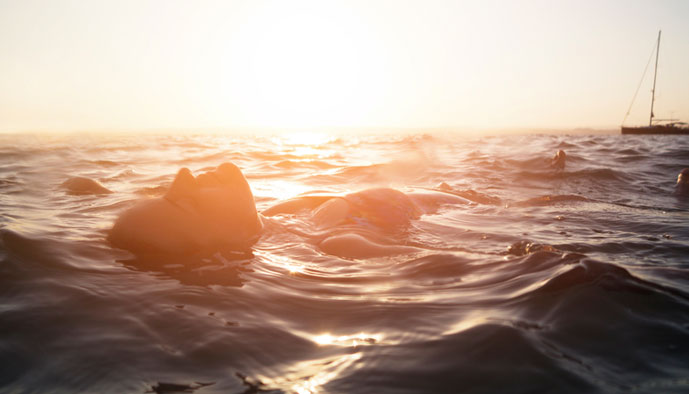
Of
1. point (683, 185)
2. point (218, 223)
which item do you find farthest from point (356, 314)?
point (683, 185)

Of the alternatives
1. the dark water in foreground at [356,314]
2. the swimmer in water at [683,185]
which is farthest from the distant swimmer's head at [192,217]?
the swimmer in water at [683,185]

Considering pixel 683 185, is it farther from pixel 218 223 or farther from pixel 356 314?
pixel 218 223

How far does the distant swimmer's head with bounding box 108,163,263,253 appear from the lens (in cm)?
290

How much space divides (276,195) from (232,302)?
436 centimetres

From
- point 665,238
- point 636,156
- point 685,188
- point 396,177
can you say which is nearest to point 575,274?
point 665,238

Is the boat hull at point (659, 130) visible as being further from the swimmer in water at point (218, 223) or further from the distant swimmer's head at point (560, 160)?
the swimmer in water at point (218, 223)

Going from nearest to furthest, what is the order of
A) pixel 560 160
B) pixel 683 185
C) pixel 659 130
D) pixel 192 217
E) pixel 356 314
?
pixel 356 314
pixel 192 217
pixel 683 185
pixel 560 160
pixel 659 130

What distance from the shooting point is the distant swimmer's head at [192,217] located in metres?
2.90

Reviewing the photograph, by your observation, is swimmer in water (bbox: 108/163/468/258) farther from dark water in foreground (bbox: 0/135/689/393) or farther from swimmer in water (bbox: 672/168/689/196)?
swimmer in water (bbox: 672/168/689/196)

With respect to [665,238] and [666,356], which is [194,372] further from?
[665,238]

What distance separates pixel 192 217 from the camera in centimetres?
307

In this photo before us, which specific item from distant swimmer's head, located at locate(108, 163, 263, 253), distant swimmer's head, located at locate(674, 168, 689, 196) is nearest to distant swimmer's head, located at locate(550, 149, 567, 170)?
distant swimmer's head, located at locate(674, 168, 689, 196)

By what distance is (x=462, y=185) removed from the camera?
764cm

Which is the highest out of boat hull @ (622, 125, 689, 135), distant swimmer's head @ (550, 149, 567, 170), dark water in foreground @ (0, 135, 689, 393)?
boat hull @ (622, 125, 689, 135)
